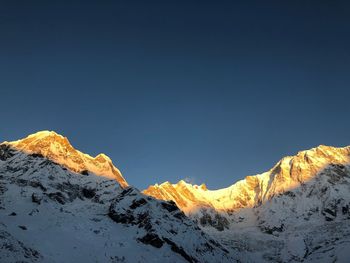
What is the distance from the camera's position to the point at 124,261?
114m

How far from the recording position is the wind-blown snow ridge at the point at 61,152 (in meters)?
180

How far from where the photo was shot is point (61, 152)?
186 meters

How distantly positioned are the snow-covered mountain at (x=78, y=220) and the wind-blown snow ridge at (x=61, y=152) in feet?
2.16

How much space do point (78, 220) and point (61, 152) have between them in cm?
5774

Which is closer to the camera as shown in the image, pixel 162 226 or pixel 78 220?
pixel 78 220

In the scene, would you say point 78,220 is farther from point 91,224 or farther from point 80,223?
point 91,224

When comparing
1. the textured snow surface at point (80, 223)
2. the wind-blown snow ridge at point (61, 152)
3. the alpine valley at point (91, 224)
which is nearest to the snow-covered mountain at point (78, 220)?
the textured snow surface at point (80, 223)

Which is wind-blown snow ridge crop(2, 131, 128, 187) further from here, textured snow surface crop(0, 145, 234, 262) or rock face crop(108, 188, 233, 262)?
rock face crop(108, 188, 233, 262)

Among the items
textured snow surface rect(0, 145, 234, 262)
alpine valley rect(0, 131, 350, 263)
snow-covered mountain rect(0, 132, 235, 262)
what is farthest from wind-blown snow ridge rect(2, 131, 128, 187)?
textured snow surface rect(0, 145, 234, 262)

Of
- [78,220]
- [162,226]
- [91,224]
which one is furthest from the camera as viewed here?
[162,226]

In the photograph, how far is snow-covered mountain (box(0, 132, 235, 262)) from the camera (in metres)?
111

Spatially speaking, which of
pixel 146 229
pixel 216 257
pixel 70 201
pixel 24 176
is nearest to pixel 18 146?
pixel 24 176

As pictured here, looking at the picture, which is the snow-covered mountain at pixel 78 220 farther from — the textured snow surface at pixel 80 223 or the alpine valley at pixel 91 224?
the alpine valley at pixel 91 224

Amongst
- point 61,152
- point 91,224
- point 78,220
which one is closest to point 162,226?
point 91,224
